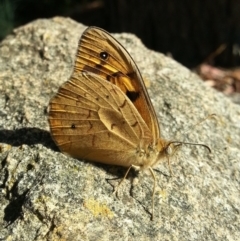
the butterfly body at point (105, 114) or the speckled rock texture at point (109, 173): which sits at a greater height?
the butterfly body at point (105, 114)

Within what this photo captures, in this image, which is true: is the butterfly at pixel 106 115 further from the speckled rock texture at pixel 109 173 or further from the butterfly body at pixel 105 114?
the speckled rock texture at pixel 109 173

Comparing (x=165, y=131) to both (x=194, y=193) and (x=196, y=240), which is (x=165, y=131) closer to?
(x=194, y=193)

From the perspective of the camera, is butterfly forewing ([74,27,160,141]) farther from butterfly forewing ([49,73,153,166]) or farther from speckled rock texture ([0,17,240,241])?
speckled rock texture ([0,17,240,241])

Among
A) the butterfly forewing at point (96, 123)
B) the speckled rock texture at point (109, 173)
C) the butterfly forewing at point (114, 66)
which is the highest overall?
the butterfly forewing at point (114, 66)

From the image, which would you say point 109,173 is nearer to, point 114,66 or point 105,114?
point 105,114

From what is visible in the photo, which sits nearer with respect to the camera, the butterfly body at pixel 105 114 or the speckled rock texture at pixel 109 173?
the speckled rock texture at pixel 109 173

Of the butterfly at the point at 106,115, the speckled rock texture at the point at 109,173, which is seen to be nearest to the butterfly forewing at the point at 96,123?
the butterfly at the point at 106,115

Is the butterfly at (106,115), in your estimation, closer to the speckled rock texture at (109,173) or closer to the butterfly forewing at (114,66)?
the butterfly forewing at (114,66)

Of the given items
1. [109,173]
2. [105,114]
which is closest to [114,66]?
[105,114]
